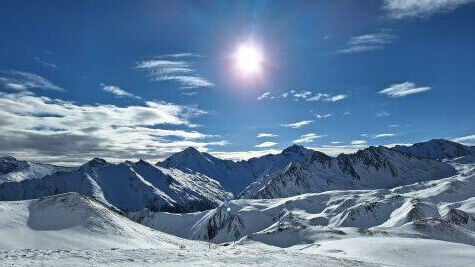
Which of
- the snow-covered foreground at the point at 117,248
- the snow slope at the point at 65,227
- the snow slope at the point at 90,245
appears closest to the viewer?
the snow slope at the point at 90,245

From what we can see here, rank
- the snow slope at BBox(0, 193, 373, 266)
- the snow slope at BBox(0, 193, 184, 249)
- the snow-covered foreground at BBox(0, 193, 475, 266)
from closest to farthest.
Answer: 1. the snow slope at BBox(0, 193, 373, 266)
2. the snow-covered foreground at BBox(0, 193, 475, 266)
3. the snow slope at BBox(0, 193, 184, 249)

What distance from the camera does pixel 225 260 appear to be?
1422 inches

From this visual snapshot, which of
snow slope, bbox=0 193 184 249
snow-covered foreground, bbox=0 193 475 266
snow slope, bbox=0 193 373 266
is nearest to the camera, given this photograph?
snow slope, bbox=0 193 373 266

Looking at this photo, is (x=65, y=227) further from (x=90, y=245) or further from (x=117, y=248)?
(x=117, y=248)

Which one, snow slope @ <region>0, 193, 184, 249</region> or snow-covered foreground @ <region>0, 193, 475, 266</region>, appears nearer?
snow-covered foreground @ <region>0, 193, 475, 266</region>

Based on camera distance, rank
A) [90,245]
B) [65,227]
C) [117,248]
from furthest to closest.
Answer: [65,227] < [90,245] < [117,248]

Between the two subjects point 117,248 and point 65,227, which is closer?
point 117,248

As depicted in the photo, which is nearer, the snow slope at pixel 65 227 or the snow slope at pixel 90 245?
the snow slope at pixel 90 245

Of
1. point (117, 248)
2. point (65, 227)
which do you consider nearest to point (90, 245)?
point (117, 248)

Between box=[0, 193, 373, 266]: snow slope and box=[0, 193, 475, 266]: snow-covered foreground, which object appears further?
box=[0, 193, 475, 266]: snow-covered foreground


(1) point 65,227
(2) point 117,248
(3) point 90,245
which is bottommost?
(2) point 117,248

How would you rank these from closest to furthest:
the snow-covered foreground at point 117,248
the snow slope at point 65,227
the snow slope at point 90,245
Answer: the snow slope at point 90,245 → the snow-covered foreground at point 117,248 → the snow slope at point 65,227

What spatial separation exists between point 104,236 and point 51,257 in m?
25.6

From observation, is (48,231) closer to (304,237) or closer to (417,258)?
(417,258)
